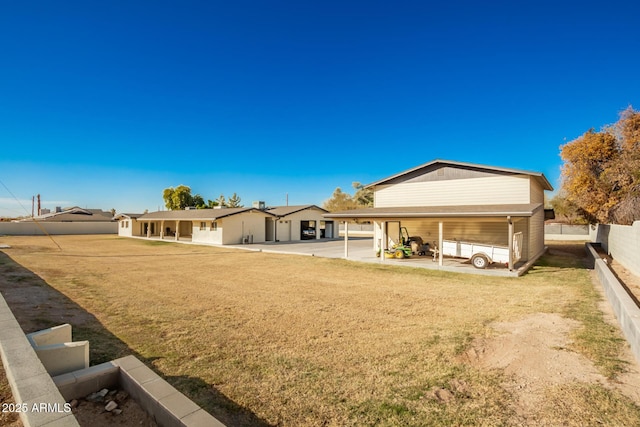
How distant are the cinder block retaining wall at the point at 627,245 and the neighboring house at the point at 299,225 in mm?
19328

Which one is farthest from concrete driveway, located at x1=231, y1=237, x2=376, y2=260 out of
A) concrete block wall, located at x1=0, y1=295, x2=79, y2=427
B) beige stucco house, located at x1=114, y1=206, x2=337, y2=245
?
concrete block wall, located at x1=0, y1=295, x2=79, y2=427

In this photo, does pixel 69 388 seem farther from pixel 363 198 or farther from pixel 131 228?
pixel 363 198

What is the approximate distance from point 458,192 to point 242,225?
1746cm

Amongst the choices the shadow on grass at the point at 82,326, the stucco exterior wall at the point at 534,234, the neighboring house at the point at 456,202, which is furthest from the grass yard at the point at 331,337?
the stucco exterior wall at the point at 534,234

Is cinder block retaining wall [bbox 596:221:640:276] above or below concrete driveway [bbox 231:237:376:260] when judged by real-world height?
above

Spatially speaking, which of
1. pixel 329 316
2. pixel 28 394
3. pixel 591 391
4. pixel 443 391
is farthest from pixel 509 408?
pixel 28 394

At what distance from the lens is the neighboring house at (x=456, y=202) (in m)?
14.4

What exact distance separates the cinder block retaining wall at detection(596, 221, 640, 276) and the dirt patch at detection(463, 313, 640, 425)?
21.6 feet

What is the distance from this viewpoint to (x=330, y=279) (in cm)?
1092

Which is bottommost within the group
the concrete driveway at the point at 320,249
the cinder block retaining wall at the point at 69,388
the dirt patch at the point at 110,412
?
the dirt patch at the point at 110,412

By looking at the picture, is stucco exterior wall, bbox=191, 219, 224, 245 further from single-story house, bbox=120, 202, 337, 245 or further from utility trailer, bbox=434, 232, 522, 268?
utility trailer, bbox=434, 232, 522, 268

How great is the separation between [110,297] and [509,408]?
890 cm

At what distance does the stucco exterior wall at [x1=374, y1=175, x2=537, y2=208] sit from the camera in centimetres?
1476

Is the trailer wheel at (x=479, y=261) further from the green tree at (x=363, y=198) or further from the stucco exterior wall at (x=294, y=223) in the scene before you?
the green tree at (x=363, y=198)
